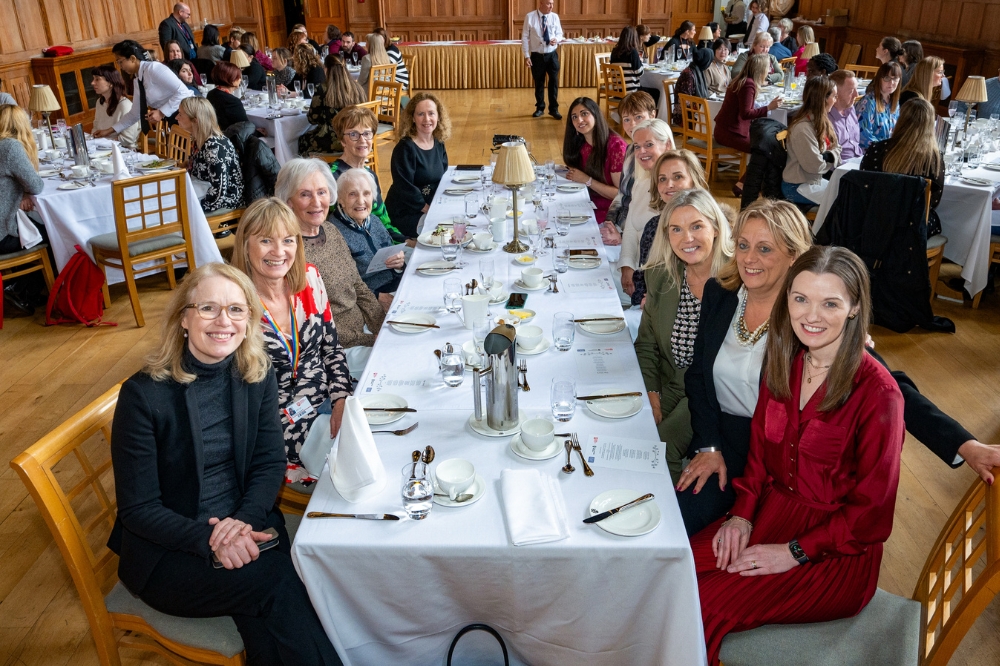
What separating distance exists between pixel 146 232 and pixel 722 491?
12.5ft

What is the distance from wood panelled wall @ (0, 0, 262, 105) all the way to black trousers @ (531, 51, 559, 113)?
585cm

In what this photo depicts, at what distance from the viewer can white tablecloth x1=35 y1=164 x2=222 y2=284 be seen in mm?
4531

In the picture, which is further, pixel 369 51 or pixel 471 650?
pixel 369 51

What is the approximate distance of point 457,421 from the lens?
Answer: 6.98 ft

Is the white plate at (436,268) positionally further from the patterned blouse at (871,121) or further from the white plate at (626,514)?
the patterned blouse at (871,121)

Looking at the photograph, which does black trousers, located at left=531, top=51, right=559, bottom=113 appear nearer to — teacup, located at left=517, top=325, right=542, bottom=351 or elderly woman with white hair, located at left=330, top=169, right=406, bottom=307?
elderly woman with white hair, located at left=330, top=169, right=406, bottom=307

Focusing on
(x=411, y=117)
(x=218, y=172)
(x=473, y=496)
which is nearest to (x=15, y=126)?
(x=218, y=172)

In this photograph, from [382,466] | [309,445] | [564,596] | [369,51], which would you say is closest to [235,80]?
[369,51]

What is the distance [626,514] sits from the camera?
1.74 m

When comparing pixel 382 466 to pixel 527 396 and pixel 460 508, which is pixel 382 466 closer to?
pixel 460 508

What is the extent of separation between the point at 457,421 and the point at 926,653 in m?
1.29

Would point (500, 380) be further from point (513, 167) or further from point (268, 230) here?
point (513, 167)

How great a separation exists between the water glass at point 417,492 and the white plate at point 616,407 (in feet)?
1.81

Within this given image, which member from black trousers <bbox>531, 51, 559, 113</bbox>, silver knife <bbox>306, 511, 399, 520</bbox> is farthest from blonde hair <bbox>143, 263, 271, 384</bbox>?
black trousers <bbox>531, 51, 559, 113</bbox>
